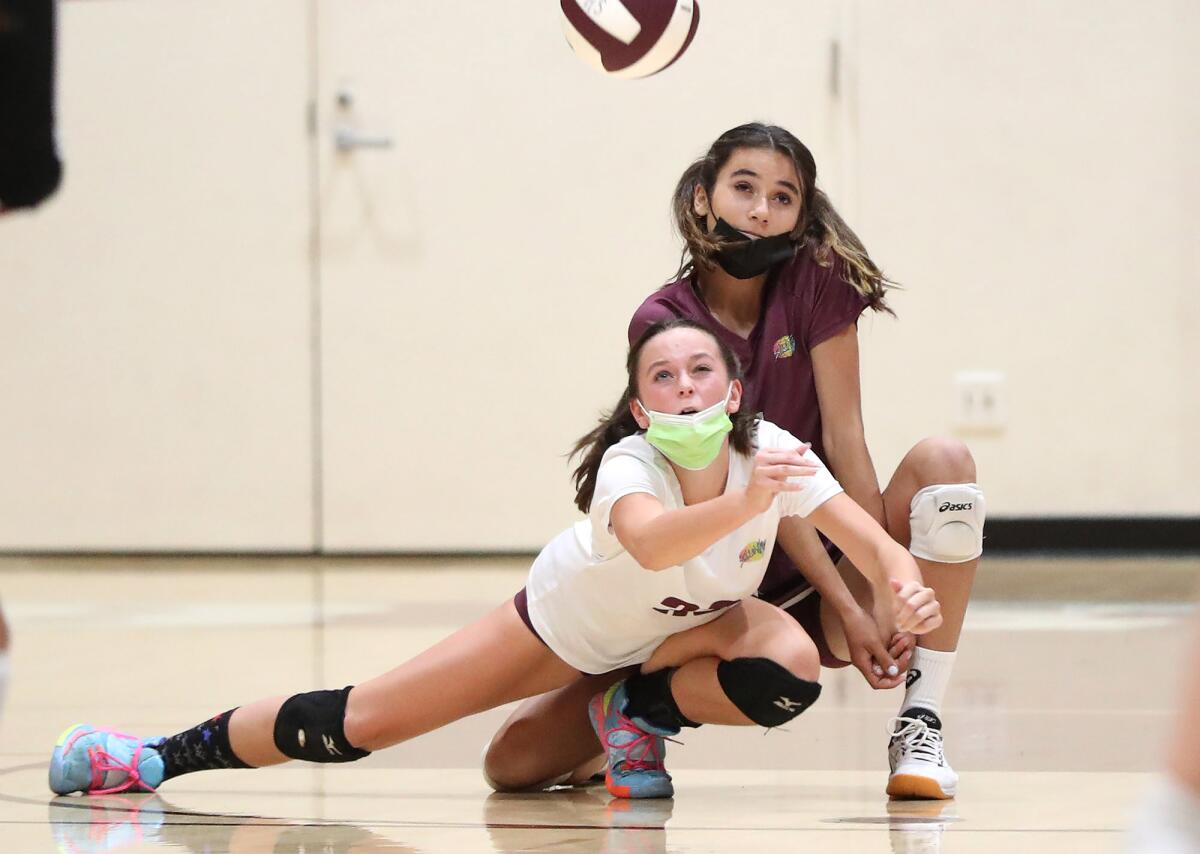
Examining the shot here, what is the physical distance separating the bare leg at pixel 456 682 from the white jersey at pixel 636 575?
0.04 m

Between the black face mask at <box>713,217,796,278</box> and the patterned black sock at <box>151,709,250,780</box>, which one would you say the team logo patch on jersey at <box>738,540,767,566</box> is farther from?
the patterned black sock at <box>151,709,250,780</box>

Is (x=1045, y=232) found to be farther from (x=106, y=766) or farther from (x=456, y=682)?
(x=106, y=766)

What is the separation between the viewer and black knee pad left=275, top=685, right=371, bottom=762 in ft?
8.07

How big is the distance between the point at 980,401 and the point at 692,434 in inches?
157

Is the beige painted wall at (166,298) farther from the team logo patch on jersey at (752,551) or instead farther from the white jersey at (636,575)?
the team logo patch on jersey at (752,551)

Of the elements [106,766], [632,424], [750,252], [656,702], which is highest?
[750,252]

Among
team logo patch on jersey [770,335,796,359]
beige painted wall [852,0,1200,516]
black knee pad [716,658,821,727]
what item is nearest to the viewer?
black knee pad [716,658,821,727]

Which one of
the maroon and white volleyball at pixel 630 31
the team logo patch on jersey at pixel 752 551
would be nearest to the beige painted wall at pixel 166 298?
the maroon and white volleyball at pixel 630 31

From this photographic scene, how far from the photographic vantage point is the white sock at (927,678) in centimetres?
250

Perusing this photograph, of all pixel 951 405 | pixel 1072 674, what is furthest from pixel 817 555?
pixel 951 405

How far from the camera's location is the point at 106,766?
251 cm

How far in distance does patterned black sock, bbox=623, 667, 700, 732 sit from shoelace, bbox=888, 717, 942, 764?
308 mm

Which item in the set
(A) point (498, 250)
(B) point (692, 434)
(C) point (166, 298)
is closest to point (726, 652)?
(B) point (692, 434)

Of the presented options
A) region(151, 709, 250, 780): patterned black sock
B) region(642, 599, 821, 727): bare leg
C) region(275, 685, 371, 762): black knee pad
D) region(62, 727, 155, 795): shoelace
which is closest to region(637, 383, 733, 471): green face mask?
region(642, 599, 821, 727): bare leg
